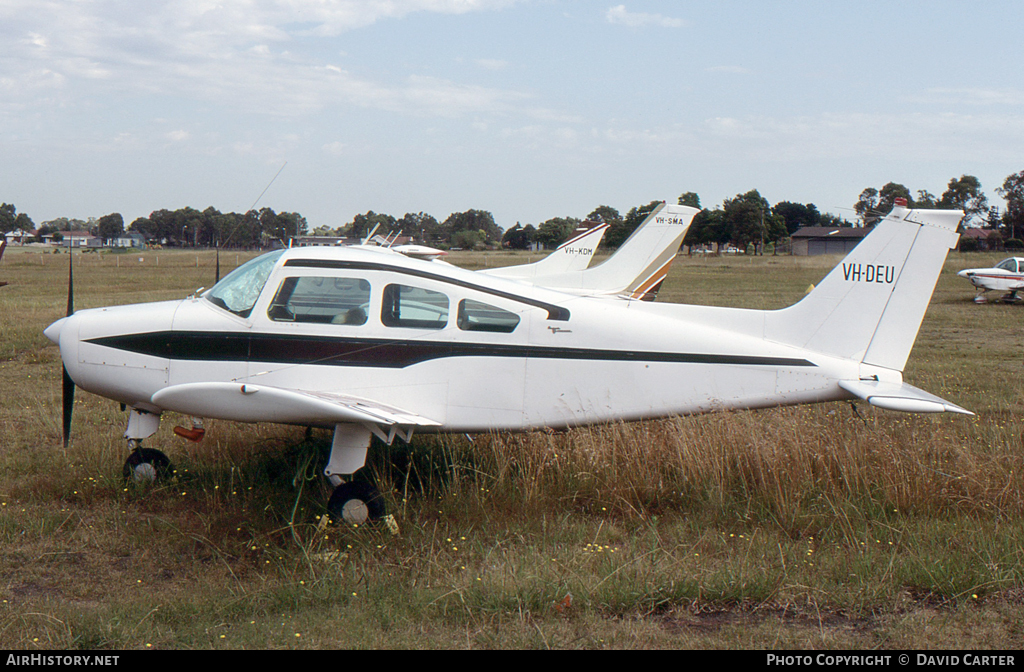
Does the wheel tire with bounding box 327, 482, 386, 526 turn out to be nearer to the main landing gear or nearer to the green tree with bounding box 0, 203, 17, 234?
the main landing gear

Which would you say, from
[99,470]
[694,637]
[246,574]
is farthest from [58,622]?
[694,637]

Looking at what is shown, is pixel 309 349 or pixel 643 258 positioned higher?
pixel 643 258

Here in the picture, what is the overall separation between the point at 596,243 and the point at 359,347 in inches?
579

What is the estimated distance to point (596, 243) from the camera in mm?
19766

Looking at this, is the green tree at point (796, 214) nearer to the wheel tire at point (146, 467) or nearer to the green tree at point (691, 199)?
the green tree at point (691, 199)

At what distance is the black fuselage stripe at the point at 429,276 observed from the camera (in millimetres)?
5738

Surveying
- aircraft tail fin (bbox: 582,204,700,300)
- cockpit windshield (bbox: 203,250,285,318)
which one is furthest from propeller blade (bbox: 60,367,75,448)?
aircraft tail fin (bbox: 582,204,700,300)

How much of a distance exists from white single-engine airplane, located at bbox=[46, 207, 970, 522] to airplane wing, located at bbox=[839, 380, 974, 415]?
1.0 inches

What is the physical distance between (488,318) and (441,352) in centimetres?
45

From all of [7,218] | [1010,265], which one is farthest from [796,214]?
[7,218]

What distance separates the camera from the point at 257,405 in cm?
493

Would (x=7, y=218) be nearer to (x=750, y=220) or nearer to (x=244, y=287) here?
(x=750, y=220)

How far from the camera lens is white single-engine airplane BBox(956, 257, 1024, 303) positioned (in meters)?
25.5
